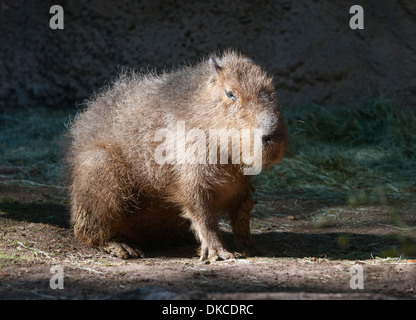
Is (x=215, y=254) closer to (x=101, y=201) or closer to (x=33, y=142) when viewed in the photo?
(x=101, y=201)

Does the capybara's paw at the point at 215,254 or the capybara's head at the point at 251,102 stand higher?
the capybara's head at the point at 251,102

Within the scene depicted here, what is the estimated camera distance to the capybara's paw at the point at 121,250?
4.38 metres

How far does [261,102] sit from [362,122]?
4.99 m

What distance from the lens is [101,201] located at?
4.44 m

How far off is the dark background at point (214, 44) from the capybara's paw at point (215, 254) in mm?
5180

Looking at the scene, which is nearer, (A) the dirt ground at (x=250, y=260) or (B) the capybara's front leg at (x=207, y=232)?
(A) the dirt ground at (x=250, y=260)

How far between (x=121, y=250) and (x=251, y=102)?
1.58 m

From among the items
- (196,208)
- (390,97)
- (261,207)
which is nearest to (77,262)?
(196,208)

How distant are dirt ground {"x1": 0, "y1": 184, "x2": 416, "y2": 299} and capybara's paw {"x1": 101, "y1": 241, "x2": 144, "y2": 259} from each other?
0.26 feet

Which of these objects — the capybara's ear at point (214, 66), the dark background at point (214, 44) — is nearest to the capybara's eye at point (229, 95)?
the capybara's ear at point (214, 66)

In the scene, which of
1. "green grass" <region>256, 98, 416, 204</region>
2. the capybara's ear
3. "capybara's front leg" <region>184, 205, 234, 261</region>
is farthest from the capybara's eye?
"green grass" <region>256, 98, 416, 204</region>

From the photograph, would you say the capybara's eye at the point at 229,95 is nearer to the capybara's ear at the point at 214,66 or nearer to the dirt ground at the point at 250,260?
the capybara's ear at the point at 214,66

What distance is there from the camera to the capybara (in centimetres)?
398

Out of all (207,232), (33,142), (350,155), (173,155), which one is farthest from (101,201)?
(350,155)
